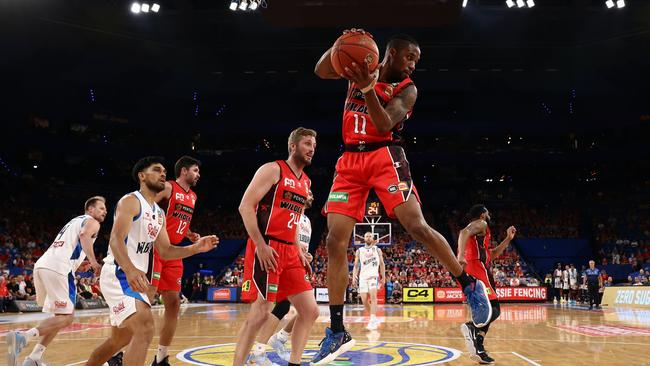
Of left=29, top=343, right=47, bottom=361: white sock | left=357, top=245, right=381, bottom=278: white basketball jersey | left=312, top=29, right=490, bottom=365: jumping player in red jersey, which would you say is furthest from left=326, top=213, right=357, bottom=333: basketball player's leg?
left=357, top=245, right=381, bottom=278: white basketball jersey

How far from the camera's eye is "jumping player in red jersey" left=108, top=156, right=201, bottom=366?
6.04 metres

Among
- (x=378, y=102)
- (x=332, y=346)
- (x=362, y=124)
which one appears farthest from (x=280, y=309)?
(x=378, y=102)

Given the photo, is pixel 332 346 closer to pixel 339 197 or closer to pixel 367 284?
pixel 339 197

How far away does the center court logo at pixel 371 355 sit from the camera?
21.0ft

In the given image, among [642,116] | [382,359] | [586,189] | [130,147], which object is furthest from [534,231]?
[382,359]

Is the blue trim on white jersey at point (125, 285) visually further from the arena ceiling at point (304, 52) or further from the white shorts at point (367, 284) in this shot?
the arena ceiling at point (304, 52)

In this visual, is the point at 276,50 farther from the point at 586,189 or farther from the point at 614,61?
the point at 586,189

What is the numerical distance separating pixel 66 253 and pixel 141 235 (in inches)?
111

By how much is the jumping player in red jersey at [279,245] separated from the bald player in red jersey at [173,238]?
125 cm

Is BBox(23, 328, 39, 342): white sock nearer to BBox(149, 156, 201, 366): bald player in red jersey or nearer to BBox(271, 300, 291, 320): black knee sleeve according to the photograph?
BBox(149, 156, 201, 366): bald player in red jersey

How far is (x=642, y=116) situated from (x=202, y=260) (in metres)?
26.4

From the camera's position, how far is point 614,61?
2717 centimetres

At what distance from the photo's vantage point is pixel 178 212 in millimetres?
6855

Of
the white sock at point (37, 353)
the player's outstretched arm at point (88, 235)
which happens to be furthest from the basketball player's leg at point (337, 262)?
the player's outstretched arm at point (88, 235)
